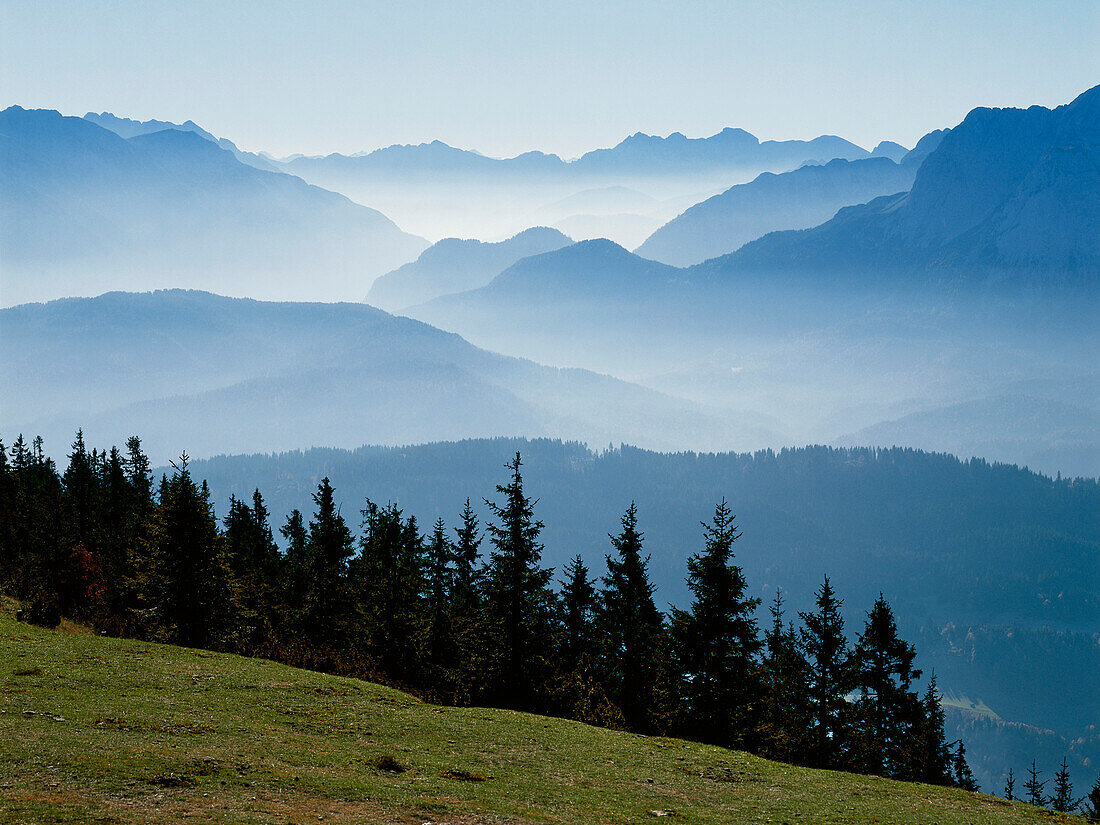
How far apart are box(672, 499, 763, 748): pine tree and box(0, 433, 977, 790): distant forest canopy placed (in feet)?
0.34

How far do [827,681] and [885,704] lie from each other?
7.45 m

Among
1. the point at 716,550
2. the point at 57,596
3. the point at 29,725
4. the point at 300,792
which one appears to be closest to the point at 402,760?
the point at 300,792

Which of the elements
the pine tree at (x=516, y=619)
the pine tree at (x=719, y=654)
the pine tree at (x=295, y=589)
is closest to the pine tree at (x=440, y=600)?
the pine tree at (x=516, y=619)

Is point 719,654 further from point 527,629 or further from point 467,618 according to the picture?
point 467,618

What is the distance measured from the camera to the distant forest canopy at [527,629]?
46344 millimetres

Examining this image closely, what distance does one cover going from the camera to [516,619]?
152ft

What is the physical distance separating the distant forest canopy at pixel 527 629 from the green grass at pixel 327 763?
27.1ft

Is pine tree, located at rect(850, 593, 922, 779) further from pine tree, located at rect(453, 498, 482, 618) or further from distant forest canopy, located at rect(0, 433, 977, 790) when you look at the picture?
pine tree, located at rect(453, 498, 482, 618)

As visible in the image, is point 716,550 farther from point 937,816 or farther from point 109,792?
point 109,792

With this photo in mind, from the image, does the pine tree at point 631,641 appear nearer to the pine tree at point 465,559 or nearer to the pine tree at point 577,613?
the pine tree at point 577,613

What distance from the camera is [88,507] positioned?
80.4m

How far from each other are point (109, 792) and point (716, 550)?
33.8 m

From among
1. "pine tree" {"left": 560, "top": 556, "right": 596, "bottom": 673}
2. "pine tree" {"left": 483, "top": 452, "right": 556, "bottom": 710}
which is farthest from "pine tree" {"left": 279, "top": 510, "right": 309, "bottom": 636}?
"pine tree" {"left": 483, "top": 452, "right": 556, "bottom": 710}

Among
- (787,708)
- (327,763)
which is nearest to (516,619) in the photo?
(787,708)
